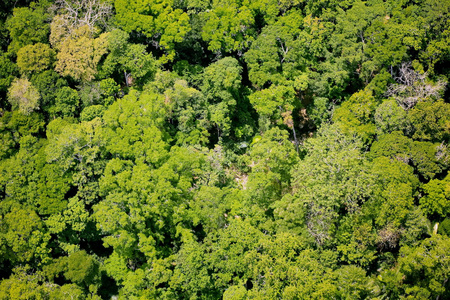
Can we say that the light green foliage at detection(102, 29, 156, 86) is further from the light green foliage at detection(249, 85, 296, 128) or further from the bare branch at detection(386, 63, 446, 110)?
the bare branch at detection(386, 63, 446, 110)

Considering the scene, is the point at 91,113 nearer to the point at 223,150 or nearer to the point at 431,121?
the point at 223,150

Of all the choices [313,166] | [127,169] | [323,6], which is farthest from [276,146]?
[323,6]

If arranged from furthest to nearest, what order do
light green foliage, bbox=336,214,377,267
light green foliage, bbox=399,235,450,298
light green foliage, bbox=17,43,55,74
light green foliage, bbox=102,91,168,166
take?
light green foliage, bbox=17,43,55,74, light green foliage, bbox=102,91,168,166, light green foliage, bbox=336,214,377,267, light green foliage, bbox=399,235,450,298

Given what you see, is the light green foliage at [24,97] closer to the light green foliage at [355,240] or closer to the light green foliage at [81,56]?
the light green foliage at [81,56]

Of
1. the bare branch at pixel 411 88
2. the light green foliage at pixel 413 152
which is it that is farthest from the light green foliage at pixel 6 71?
the bare branch at pixel 411 88

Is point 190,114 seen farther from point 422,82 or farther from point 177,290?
point 422,82

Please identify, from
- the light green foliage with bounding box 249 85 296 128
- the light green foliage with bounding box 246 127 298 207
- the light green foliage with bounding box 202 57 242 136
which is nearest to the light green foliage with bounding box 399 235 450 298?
the light green foliage with bounding box 246 127 298 207
